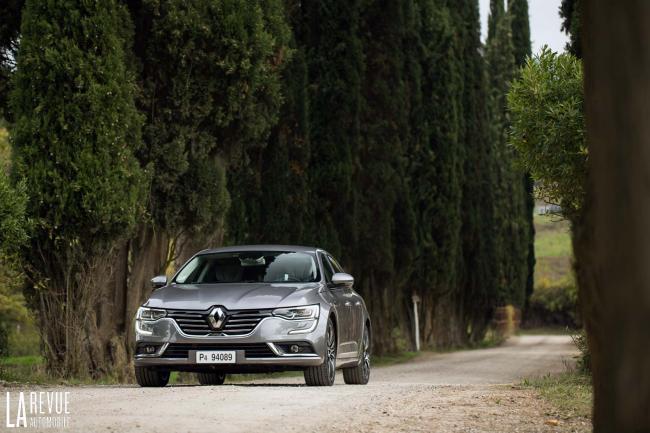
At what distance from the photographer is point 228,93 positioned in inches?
766

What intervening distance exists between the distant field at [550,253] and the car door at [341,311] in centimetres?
5592

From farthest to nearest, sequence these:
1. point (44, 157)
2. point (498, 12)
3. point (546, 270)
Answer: point (546, 270) → point (498, 12) → point (44, 157)

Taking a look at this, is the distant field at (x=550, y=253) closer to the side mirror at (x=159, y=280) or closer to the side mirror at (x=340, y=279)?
the side mirror at (x=340, y=279)

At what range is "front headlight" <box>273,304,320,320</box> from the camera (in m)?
13.6

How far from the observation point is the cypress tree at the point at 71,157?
16547 millimetres

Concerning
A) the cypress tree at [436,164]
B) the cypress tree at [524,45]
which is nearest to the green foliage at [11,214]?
the cypress tree at [436,164]

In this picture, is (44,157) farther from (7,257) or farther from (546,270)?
(546,270)

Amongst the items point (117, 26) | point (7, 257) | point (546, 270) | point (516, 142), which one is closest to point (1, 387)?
point (7, 257)

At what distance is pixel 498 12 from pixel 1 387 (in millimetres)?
45448

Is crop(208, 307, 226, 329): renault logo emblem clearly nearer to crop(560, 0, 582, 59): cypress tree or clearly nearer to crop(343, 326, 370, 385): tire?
crop(343, 326, 370, 385): tire

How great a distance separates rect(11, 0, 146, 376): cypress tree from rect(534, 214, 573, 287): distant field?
2173 inches

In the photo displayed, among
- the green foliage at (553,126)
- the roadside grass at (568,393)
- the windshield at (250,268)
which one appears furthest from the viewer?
the green foliage at (553,126)

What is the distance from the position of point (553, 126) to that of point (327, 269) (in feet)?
13.7
